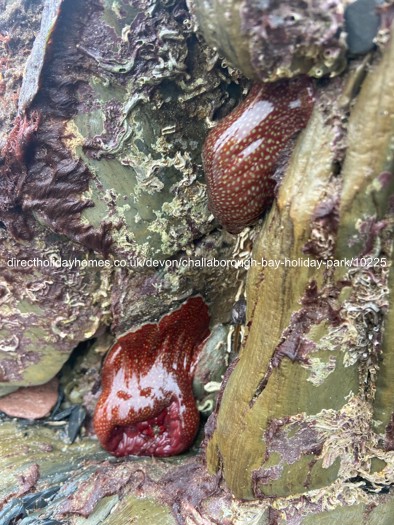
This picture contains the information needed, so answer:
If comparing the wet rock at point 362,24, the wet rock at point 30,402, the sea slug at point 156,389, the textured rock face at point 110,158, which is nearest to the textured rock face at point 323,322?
the wet rock at point 362,24

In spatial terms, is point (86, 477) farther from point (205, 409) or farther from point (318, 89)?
point (318, 89)

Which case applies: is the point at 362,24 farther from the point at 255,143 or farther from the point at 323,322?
the point at 323,322

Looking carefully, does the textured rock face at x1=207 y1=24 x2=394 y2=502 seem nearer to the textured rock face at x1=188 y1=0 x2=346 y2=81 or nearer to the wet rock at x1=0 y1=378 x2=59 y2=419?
the textured rock face at x1=188 y1=0 x2=346 y2=81

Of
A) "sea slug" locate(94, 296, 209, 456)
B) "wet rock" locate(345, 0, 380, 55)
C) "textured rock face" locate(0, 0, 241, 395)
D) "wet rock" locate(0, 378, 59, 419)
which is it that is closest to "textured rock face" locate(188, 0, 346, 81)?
"wet rock" locate(345, 0, 380, 55)

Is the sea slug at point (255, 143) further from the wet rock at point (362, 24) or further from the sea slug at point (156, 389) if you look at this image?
the sea slug at point (156, 389)

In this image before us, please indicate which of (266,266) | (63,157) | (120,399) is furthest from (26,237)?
(266,266)

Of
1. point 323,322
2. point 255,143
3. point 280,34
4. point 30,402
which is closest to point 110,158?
point 255,143
